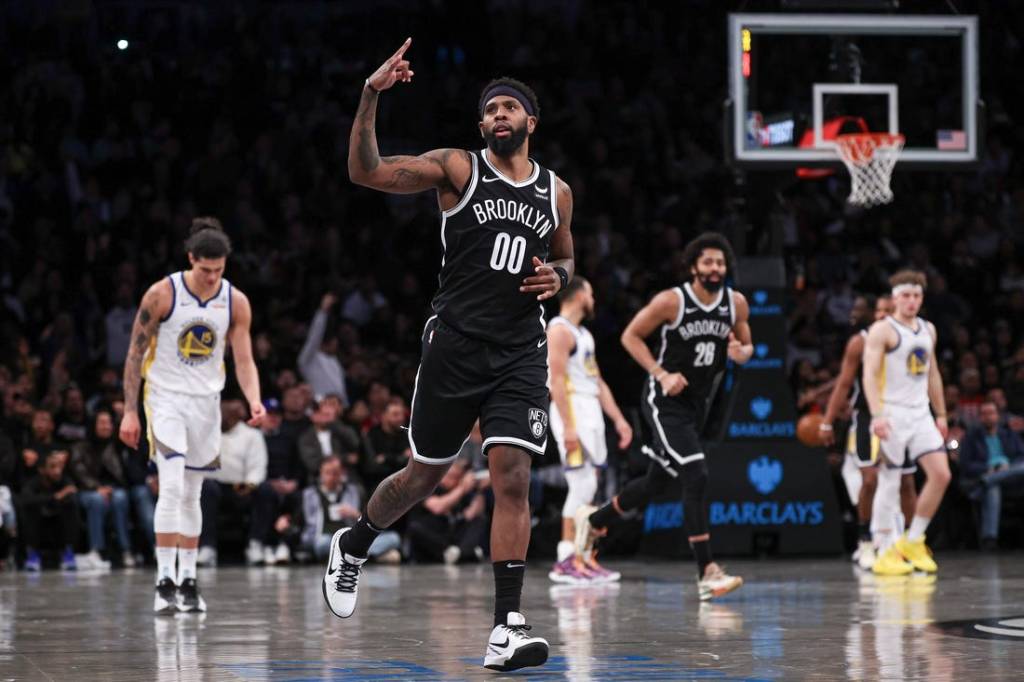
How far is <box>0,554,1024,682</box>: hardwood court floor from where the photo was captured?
20.9ft

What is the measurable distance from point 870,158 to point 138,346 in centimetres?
721

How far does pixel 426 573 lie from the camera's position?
13.2 m

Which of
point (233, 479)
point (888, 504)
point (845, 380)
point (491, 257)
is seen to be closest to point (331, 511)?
point (233, 479)

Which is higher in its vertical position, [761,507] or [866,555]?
[761,507]

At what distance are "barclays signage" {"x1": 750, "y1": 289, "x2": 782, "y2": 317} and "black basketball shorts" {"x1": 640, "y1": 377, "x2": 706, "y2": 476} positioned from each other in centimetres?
426

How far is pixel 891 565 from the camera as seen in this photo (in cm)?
1227

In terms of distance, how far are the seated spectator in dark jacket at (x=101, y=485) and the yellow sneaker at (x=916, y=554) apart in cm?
688

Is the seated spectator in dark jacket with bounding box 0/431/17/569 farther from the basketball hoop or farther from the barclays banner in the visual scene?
the basketball hoop

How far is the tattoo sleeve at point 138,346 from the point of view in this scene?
905 centimetres

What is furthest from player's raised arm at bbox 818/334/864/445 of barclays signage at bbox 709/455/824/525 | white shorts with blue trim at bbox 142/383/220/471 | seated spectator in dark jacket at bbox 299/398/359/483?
white shorts with blue trim at bbox 142/383/220/471

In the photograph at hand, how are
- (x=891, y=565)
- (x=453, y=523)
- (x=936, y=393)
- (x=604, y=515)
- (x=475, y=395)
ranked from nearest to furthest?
(x=475, y=395)
(x=604, y=515)
(x=891, y=565)
(x=936, y=393)
(x=453, y=523)

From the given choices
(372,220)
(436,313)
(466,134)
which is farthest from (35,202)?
(436,313)

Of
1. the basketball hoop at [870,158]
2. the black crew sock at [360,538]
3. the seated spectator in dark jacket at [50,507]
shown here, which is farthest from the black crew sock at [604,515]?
the seated spectator in dark jacket at [50,507]

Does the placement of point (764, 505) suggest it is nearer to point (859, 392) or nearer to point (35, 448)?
point (859, 392)
